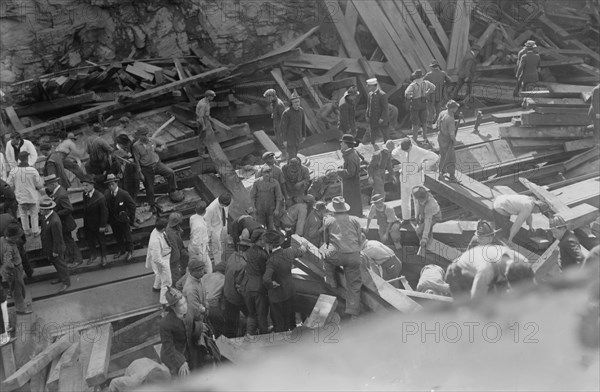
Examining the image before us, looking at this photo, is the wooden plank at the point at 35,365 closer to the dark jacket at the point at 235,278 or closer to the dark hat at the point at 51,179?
the dark jacket at the point at 235,278

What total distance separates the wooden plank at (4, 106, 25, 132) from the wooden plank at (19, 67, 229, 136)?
0.38 metres

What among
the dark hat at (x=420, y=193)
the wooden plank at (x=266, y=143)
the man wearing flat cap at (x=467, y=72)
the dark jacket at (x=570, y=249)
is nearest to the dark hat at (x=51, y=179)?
the wooden plank at (x=266, y=143)

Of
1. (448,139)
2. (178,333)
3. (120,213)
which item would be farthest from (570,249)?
(120,213)

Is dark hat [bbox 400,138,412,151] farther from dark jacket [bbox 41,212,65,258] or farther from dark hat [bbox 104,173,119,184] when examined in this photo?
dark jacket [bbox 41,212,65,258]

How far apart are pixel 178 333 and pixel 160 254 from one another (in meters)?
2.14

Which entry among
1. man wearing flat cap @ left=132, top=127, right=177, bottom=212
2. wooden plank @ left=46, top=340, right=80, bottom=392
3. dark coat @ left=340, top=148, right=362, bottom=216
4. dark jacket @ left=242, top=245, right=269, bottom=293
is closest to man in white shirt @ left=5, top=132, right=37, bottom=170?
man wearing flat cap @ left=132, top=127, right=177, bottom=212

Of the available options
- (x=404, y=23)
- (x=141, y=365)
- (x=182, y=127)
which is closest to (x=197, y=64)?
(x=182, y=127)

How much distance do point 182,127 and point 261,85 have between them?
269cm

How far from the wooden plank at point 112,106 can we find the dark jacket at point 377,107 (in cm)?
406

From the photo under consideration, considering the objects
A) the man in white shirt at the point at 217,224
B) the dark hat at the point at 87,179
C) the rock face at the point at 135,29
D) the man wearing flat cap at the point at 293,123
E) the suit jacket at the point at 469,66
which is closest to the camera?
the man in white shirt at the point at 217,224

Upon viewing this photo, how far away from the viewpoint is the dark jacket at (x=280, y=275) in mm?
8344

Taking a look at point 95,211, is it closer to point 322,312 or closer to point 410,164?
point 322,312

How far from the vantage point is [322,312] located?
850 centimetres

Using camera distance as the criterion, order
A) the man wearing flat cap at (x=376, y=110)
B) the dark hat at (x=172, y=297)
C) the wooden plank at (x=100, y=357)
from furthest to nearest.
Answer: the man wearing flat cap at (x=376, y=110) → the wooden plank at (x=100, y=357) → the dark hat at (x=172, y=297)
